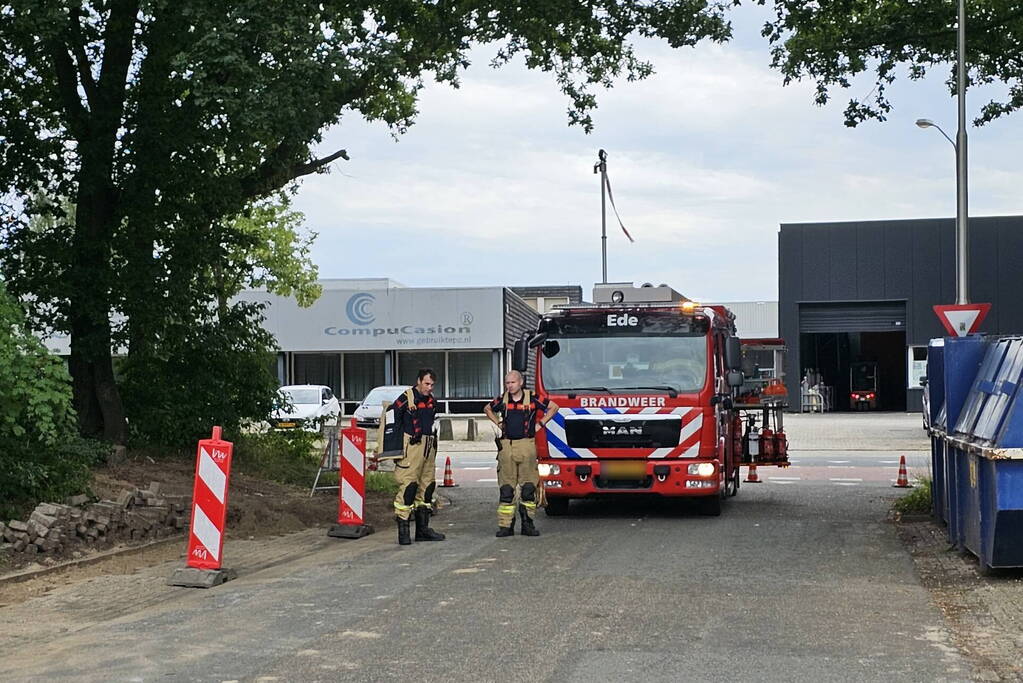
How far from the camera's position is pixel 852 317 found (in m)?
55.8

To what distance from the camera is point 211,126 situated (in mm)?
17312

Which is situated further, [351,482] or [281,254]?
[281,254]

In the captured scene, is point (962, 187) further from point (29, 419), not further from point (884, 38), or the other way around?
point (29, 419)

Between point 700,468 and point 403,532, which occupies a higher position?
point 700,468

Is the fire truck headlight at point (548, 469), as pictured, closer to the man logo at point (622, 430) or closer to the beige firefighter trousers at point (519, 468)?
the man logo at point (622, 430)

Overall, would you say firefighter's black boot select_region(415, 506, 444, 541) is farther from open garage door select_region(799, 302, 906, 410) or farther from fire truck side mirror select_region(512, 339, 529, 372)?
open garage door select_region(799, 302, 906, 410)

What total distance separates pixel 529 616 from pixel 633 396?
22.1 ft

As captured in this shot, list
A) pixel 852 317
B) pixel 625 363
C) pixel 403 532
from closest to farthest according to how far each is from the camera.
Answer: pixel 403 532
pixel 625 363
pixel 852 317

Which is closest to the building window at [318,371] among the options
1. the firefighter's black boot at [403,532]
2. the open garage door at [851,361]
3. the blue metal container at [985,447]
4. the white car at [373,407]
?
the white car at [373,407]

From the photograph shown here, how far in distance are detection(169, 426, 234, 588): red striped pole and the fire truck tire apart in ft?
19.3

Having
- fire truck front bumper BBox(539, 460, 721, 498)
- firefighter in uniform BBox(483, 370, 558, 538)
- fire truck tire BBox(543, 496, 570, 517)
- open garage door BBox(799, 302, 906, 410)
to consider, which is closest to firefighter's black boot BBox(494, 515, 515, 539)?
firefighter in uniform BBox(483, 370, 558, 538)

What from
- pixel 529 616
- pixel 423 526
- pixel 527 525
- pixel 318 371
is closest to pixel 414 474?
pixel 423 526

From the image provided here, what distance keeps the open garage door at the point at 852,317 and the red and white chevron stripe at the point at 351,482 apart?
42.7 m

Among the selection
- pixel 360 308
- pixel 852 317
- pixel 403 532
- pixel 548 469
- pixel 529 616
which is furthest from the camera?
pixel 852 317
